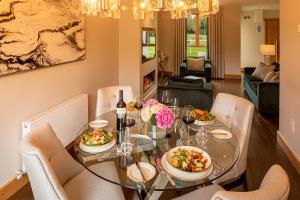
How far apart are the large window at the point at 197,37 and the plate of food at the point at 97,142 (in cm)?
884

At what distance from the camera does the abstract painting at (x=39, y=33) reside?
2.16 meters

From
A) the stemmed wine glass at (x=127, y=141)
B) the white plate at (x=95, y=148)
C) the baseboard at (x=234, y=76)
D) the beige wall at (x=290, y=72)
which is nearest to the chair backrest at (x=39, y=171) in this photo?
the white plate at (x=95, y=148)

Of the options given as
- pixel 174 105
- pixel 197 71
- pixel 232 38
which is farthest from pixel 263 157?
pixel 232 38

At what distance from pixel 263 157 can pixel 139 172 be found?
230 cm

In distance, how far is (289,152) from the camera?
3.07 metres

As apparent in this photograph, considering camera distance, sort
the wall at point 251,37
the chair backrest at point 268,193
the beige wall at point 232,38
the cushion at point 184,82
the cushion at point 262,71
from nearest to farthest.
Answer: the chair backrest at point 268,193 < the cushion at point 184,82 < the cushion at point 262,71 < the beige wall at point 232,38 < the wall at point 251,37

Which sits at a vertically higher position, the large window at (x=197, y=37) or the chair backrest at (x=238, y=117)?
the large window at (x=197, y=37)

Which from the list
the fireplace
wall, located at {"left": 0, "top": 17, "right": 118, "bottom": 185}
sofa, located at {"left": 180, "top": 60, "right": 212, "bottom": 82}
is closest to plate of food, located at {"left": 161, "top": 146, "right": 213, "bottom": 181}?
wall, located at {"left": 0, "top": 17, "right": 118, "bottom": 185}

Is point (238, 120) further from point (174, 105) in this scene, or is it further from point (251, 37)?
point (251, 37)

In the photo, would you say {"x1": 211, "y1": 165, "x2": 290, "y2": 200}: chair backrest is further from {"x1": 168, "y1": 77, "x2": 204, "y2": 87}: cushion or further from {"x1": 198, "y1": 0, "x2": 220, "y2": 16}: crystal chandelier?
{"x1": 168, "y1": 77, "x2": 204, "y2": 87}: cushion

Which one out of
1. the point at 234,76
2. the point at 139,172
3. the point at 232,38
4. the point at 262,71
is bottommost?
the point at 139,172

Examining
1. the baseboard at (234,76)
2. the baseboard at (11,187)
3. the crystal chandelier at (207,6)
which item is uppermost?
the crystal chandelier at (207,6)

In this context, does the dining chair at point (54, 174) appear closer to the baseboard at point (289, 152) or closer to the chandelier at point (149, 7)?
the chandelier at point (149, 7)

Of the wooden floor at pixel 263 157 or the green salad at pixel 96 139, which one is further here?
the wooden floor at pixel 263 157
